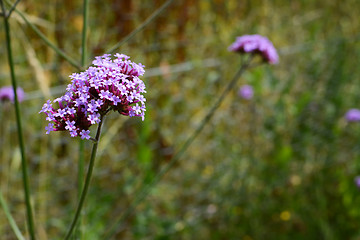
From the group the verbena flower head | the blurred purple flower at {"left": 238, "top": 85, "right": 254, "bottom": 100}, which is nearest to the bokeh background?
the blurred purple flower at {"left": 238, "top": 85, "right": 254, "bottom": 100}

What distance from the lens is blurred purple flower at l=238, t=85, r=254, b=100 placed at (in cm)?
258

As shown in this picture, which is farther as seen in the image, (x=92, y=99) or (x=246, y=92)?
(x=246, y=92)

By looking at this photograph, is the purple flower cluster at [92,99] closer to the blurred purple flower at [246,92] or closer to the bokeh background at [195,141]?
the bokeh background at [195,141]

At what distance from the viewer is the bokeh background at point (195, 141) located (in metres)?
2.08

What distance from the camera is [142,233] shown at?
6.80ft

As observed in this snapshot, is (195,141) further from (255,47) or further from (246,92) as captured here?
(255,47)

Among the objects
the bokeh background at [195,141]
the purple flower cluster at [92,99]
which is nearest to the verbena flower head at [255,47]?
the bokeh background at [195,141]

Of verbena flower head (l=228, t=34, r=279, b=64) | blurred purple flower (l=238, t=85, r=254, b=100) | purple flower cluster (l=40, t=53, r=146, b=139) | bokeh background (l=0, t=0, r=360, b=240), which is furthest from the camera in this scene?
blurred purple flower (l=238, t=85, r=254, b=100)

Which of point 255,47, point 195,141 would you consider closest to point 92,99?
point 255,47

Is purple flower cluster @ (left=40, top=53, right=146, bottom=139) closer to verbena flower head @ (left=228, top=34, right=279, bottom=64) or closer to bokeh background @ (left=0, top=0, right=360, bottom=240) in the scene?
verbena flower head @ (left=228, top=34, right=279, bottom=64)

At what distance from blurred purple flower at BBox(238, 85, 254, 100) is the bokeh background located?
0.24 ft

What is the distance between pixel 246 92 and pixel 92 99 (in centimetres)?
194

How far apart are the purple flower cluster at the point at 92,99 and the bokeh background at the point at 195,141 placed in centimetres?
111

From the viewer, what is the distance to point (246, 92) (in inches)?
102
